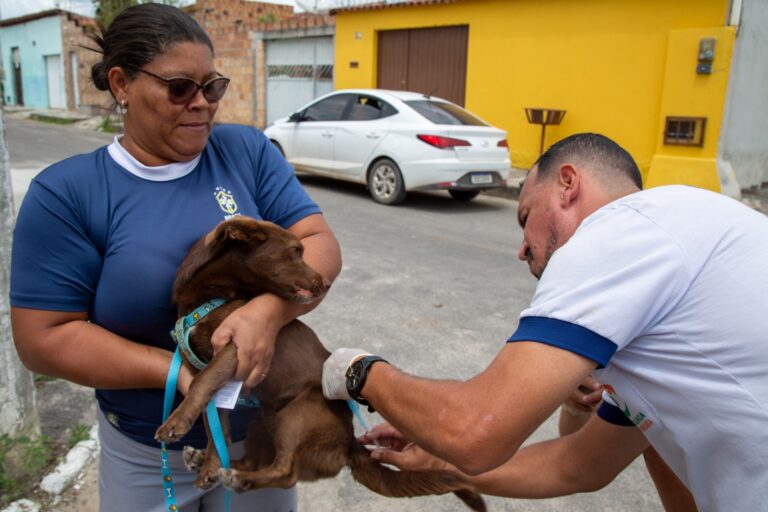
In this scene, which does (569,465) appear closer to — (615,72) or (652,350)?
(652,350)

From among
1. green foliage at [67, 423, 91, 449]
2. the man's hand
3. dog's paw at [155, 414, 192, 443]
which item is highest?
dog's paw at [155, 414, 192, 443]

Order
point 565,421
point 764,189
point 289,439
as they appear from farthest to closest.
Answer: point 764,189 < point 565,421 < point 289,439

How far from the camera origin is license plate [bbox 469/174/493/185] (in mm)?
10383

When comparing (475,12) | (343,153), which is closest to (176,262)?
(343,153)

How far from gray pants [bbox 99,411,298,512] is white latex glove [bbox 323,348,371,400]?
1.22 feet

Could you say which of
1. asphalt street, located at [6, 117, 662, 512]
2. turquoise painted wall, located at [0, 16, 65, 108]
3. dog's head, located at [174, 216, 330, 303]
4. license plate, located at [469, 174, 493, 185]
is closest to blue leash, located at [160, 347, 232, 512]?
dog's head, located at [174, 216, 330, 303]

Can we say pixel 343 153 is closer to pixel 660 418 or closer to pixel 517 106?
pixel 517 106

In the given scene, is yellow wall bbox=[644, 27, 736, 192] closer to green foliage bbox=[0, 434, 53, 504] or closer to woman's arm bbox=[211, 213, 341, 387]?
woman's arm bbox=[211, 213, 341, 387]

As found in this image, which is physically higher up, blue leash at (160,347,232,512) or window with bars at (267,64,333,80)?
window with bars at (267,64,333,80)

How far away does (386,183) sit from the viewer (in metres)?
10.9

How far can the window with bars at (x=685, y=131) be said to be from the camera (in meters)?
11.5

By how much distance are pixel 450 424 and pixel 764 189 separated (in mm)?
13304

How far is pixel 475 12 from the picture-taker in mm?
14922

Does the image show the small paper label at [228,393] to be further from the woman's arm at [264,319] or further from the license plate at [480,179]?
the license plate at [480,179]
